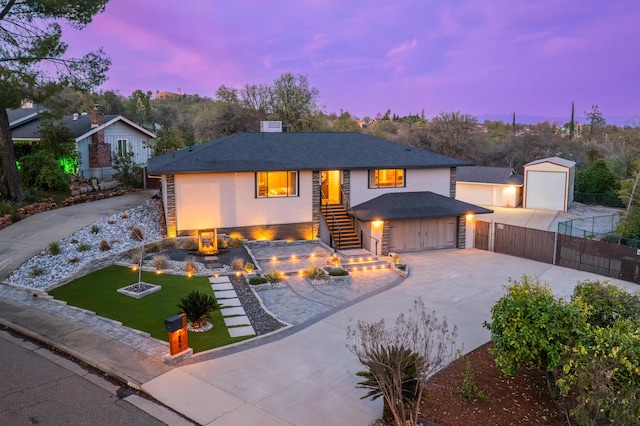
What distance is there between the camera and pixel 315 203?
22.0 metres

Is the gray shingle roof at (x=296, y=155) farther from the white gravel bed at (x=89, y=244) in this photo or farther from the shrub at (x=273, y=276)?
the shrub at (x=273, y=276)

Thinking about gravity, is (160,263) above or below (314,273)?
above

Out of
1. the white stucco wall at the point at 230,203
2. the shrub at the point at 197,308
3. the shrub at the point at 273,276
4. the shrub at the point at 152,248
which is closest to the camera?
the shrub at the point at 197,308

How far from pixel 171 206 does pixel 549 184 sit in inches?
1134

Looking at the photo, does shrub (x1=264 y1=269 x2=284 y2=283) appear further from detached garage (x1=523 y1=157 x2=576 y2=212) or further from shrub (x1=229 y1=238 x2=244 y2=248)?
detached garage (x1=523 y1=157 x2=576 y2=212)

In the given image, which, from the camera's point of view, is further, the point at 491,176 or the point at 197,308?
the point at 491,176

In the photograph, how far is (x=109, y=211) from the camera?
22.4 m

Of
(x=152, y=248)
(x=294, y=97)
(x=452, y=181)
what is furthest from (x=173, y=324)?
(x=294, y=97)

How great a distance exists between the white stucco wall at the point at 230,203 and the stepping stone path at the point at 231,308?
4847mm

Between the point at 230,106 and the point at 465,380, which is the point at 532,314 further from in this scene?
the point at 230,106

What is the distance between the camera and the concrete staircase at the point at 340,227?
21.2m

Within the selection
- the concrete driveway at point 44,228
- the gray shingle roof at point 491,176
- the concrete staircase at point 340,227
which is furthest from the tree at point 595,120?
the concrete driveway at point 44,228

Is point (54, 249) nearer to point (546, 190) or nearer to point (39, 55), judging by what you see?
point (39, 55)

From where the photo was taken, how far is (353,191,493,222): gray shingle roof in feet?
68.5
